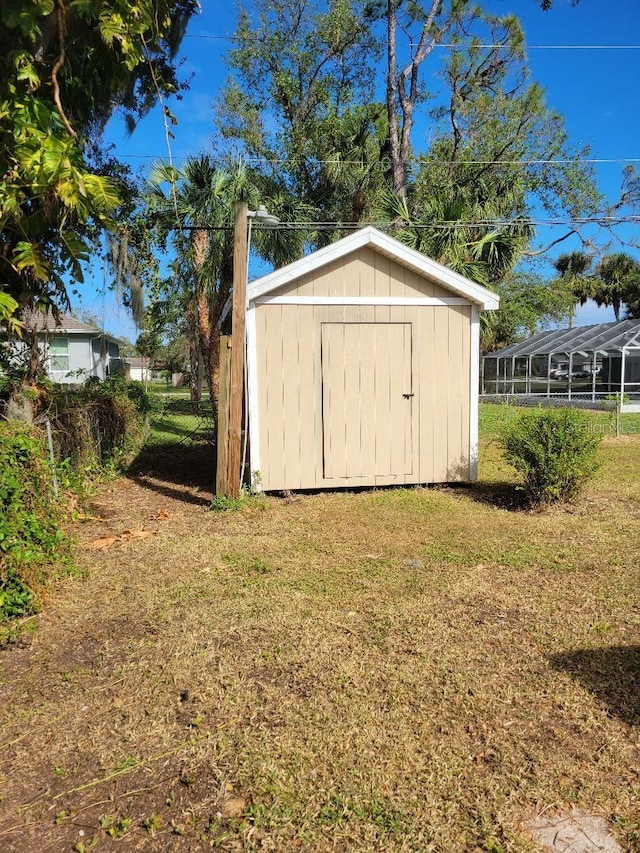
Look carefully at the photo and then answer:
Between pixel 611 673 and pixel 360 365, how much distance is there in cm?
508

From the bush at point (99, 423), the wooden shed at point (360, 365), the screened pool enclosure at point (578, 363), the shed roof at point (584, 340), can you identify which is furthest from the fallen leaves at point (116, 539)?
the shed roof at point (584, 340)

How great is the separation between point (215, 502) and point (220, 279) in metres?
7.09

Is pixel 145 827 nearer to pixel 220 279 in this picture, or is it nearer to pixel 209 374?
pixel 220 279

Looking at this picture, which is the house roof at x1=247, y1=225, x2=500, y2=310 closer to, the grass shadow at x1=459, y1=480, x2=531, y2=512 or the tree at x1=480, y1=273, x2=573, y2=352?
the grass shadow at x1=459, y1=480, x2=531, y2=512

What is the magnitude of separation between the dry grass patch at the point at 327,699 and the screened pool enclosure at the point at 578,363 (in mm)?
17351

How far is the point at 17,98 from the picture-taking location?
3.51 metres

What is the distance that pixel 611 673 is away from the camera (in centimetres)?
321

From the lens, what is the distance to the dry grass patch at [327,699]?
222 cm

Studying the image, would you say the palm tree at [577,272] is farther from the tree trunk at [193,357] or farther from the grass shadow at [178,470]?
the grass shadow at [178,470]

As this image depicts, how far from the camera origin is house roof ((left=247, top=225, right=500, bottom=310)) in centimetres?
727

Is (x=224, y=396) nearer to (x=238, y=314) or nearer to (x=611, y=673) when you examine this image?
(x=238, y=314)

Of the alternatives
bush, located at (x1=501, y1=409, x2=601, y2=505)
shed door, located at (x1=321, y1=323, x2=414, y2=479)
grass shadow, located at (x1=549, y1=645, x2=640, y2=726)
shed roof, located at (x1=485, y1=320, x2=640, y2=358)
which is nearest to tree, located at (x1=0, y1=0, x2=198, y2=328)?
shed door, located at (x1=321, y1=323, x2=414, y2=479)

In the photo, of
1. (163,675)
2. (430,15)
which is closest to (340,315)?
(163,675)

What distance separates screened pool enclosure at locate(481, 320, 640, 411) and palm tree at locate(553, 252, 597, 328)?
11.5 ft
